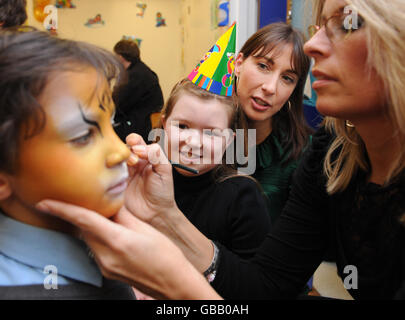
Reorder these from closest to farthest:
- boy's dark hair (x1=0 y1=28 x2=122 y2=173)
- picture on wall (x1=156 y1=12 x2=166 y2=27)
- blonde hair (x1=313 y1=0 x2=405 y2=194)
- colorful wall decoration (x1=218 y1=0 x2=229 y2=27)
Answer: boy's dark hair (x1=0 y1=28 x2=122 y2=173), blonde hair (x1=313 y1=0 x2=405 y2=194), colorful wall decoration (x1=218 y1=0 x2=229 y2=27), picture on wall (x1=156 y1=12 x2=166 y2=27)

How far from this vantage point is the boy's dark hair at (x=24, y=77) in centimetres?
53

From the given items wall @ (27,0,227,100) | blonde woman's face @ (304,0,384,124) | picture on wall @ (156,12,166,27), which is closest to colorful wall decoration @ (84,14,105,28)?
wall @ (27,0,227,100)

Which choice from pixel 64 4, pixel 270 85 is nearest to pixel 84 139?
pixel 270 85

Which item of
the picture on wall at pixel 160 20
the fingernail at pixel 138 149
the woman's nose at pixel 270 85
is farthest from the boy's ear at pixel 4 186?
the picture on wall at pixel 160 20

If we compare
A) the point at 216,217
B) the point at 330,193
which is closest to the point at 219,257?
the point at 216,217

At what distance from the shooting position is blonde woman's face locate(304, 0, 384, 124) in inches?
27.8

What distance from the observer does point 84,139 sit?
22.8 inches

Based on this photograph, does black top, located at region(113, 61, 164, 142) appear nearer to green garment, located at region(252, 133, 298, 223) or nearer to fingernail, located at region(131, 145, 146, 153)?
green garment, located at region(252, 133, 298, 223)

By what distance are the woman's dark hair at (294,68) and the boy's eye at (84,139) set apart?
1029mm

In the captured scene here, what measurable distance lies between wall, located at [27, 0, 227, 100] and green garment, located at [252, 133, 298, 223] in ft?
10.3

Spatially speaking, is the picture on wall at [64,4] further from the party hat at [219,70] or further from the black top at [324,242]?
the black top at [324,242]

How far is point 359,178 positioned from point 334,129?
0.55ft

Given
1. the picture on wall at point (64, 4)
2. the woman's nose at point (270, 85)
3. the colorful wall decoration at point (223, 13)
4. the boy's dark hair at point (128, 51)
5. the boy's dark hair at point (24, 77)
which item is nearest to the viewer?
the boy's dark hair at point (24, 77)
